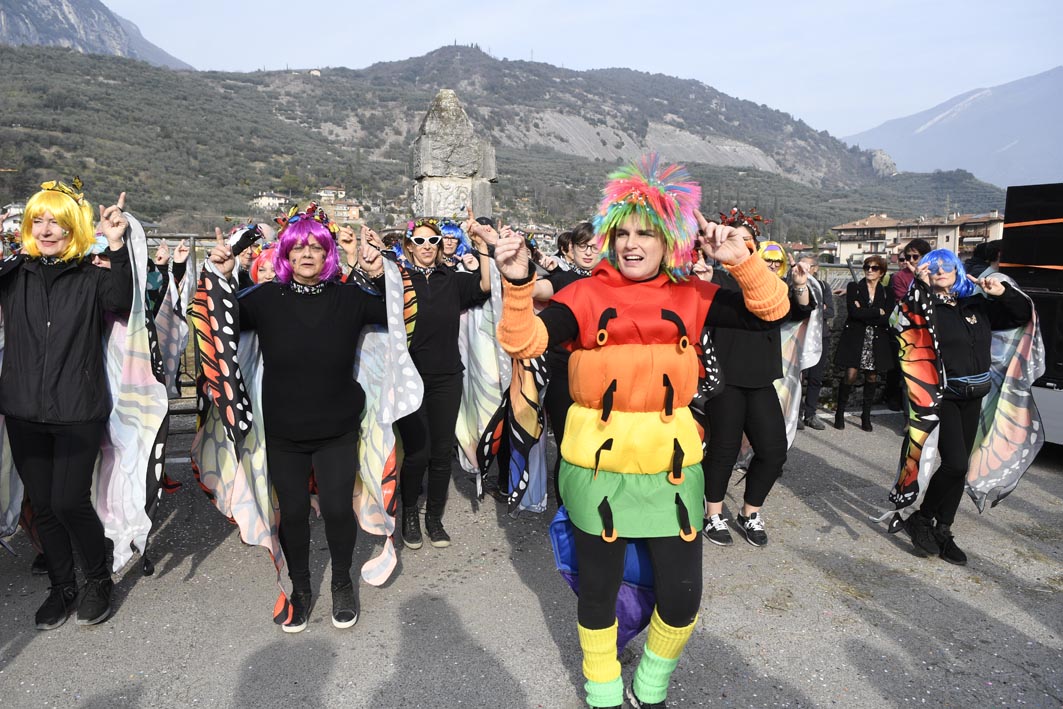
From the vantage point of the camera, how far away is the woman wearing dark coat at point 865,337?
6613mm

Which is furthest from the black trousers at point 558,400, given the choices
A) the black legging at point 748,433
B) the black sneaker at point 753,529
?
the black sneaker at point 753,529

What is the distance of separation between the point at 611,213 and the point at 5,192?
40.8 m

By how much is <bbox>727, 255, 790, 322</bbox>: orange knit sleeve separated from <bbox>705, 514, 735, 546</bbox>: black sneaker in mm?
2344

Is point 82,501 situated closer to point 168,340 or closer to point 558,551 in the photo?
point 168,340

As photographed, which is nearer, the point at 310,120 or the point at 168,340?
the point at 168,340

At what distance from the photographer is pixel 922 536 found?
4180 millimetres

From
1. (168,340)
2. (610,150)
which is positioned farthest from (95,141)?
(610,150)

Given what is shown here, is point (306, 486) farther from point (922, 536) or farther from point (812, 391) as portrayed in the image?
point (812, 391)

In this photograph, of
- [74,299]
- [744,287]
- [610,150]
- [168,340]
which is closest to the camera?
[744,287]

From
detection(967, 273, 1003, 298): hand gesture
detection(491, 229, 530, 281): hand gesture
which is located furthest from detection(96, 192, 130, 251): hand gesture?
detection(967, 273, 1003, 298): hand gesture

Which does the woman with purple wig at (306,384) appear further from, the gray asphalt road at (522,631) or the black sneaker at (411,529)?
the black sneaker at (411,529)

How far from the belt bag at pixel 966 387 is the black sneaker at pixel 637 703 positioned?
248 cm

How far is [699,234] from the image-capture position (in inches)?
92.8

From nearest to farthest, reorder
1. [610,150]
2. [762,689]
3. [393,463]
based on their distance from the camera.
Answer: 1. [762,689]
2. [393,463]
3. [610,150]
